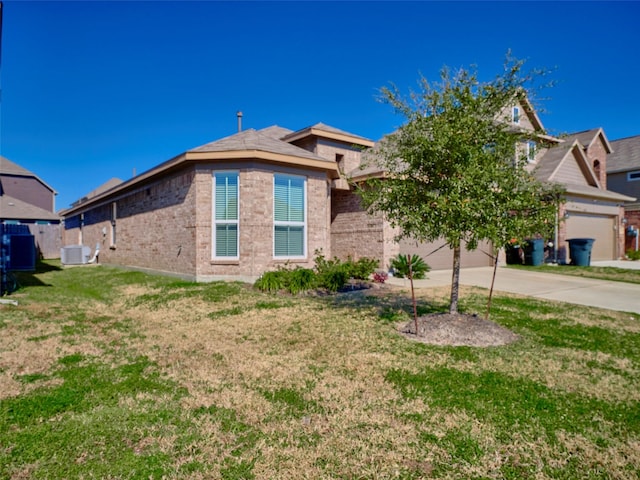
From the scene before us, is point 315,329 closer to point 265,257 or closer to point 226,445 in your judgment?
point 226,445

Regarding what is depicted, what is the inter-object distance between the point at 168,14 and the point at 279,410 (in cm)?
1275

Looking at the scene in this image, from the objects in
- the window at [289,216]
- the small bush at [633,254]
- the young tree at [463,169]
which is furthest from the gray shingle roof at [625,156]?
the young tree at [463,169]

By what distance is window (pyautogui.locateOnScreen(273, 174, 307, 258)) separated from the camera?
36.3 ft

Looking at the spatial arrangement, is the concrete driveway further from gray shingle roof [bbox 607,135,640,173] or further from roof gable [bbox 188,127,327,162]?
gray shingle roof [bbox 607,135,640,173]

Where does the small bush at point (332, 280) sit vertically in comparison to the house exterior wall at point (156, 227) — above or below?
below

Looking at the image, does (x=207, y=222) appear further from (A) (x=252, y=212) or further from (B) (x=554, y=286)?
(B) (x=554, y=286)

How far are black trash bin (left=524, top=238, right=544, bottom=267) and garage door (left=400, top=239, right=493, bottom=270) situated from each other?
1.57 metres

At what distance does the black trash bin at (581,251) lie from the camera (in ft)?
51.4

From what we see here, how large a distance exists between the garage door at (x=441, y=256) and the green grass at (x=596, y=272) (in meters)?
1.29

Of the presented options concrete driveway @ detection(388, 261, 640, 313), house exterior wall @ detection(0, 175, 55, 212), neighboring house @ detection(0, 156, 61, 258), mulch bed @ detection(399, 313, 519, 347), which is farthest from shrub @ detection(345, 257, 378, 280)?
house exterior wall @ detection(0, 175, 55, 212)

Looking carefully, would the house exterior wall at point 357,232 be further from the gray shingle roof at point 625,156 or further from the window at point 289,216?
the gray shingle roof at point 625,156

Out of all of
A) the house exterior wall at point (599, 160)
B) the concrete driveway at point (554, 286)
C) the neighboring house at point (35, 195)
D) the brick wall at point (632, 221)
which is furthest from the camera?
the neighboring house at point (35, 195)

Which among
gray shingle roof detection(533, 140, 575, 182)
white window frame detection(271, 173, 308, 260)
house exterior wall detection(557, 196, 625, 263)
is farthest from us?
gray shingle roof detection(533, 140, 575, 182)

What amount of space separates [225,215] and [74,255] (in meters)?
13.8
